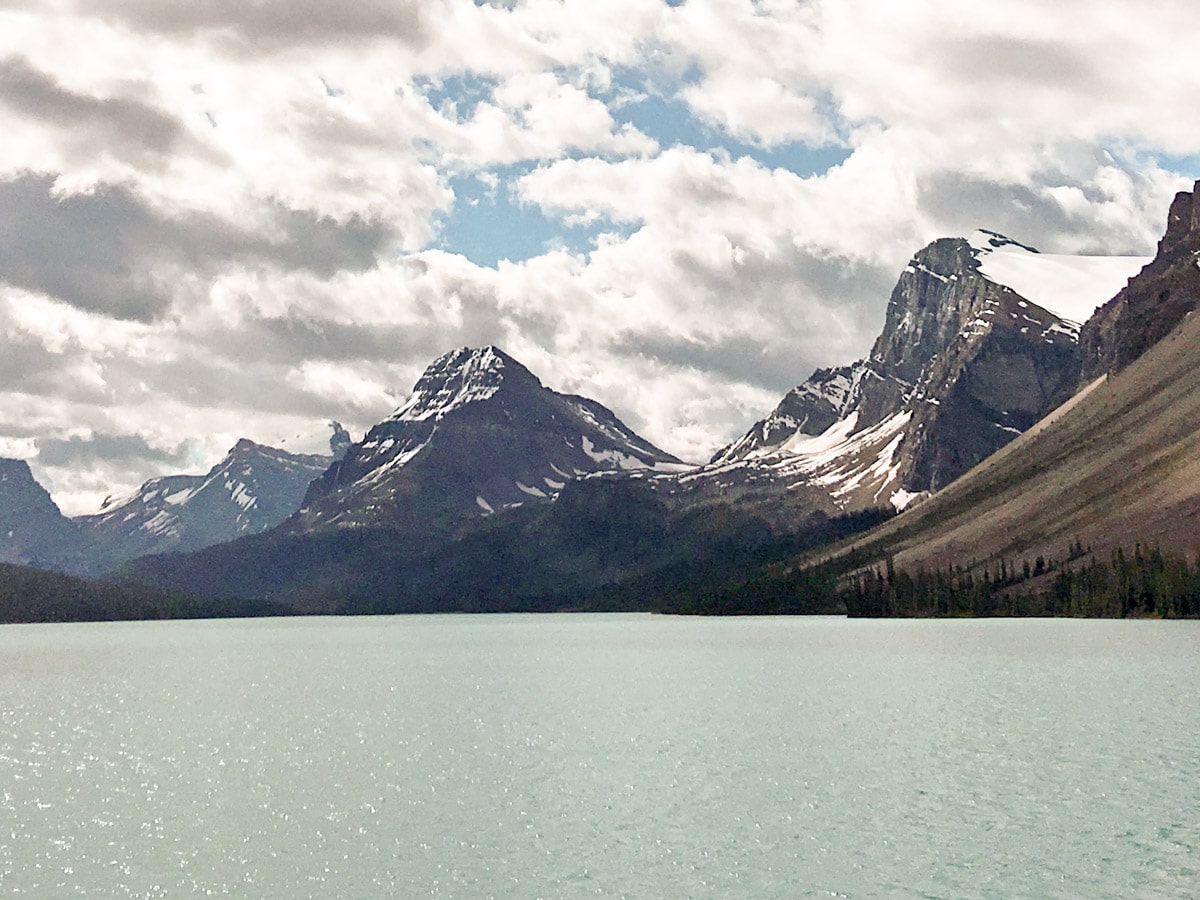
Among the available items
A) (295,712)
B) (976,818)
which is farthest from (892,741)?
(295,712)

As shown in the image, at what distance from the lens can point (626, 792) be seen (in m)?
67.5

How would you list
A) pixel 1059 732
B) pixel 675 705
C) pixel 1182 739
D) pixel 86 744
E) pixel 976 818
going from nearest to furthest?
1. pixel 976 818
2. pixel 1182 739
3. pixel 1059 732
4. pixel 86 744
5. pixel 675 705

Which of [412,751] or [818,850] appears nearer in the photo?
[818,850]

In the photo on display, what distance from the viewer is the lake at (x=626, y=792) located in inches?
1939

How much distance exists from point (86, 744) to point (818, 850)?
60.4 metres

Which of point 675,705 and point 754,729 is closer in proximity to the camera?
point 754,729

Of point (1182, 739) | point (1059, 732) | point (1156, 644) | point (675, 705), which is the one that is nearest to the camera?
point (1182, 739)

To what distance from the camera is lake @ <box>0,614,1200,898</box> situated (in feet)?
162

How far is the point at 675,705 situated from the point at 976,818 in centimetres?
5405

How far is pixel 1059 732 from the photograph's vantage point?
85062 millimetres

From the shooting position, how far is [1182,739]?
3140 inches

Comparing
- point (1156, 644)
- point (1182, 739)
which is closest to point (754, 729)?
point (1182, 739)

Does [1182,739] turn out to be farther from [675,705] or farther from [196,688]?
[196,688]

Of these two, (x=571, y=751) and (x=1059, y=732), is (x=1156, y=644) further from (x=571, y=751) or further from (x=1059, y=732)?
(x=571, y=751)
